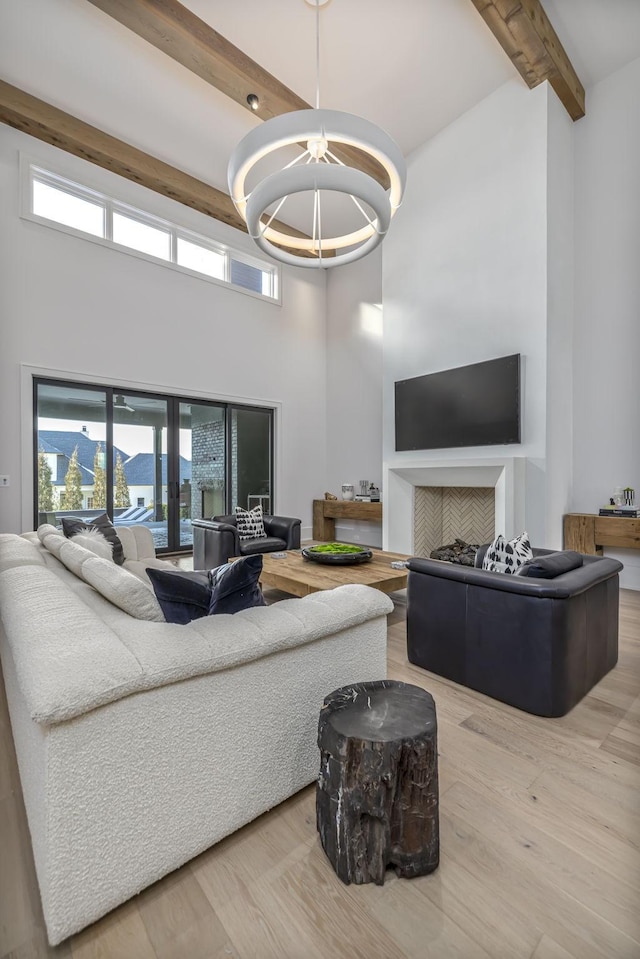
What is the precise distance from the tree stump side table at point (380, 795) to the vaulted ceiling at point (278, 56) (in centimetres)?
507

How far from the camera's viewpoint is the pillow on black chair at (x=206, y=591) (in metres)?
1.42

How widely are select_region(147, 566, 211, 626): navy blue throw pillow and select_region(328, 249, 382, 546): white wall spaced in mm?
5320

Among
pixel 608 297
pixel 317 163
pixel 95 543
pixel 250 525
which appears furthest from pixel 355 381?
pixel 95 543

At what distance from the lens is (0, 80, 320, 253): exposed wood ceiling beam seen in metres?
4.42

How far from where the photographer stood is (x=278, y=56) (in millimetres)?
4051

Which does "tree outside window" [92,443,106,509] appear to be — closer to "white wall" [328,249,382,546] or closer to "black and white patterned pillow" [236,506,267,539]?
"black and white patterned pillow" [236,506,267,539]

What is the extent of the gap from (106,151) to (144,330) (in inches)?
75.0

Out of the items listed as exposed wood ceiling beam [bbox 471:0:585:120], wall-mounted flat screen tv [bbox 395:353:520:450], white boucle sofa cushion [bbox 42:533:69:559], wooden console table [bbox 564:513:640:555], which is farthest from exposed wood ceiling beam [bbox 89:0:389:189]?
wooden console table [bbox 564:513:640:555]

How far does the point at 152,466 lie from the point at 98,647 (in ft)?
16.3

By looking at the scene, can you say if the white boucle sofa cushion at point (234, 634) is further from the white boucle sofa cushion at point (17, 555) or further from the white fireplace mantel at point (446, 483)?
the white fireplace mantel at point (446, 483)

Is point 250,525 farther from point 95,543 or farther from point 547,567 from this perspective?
point 547,567

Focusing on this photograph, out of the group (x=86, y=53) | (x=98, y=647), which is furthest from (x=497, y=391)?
(x=86, y=53)

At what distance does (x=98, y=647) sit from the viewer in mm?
1117

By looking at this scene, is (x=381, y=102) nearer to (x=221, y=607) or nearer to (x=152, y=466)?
(x=152, y=466)
